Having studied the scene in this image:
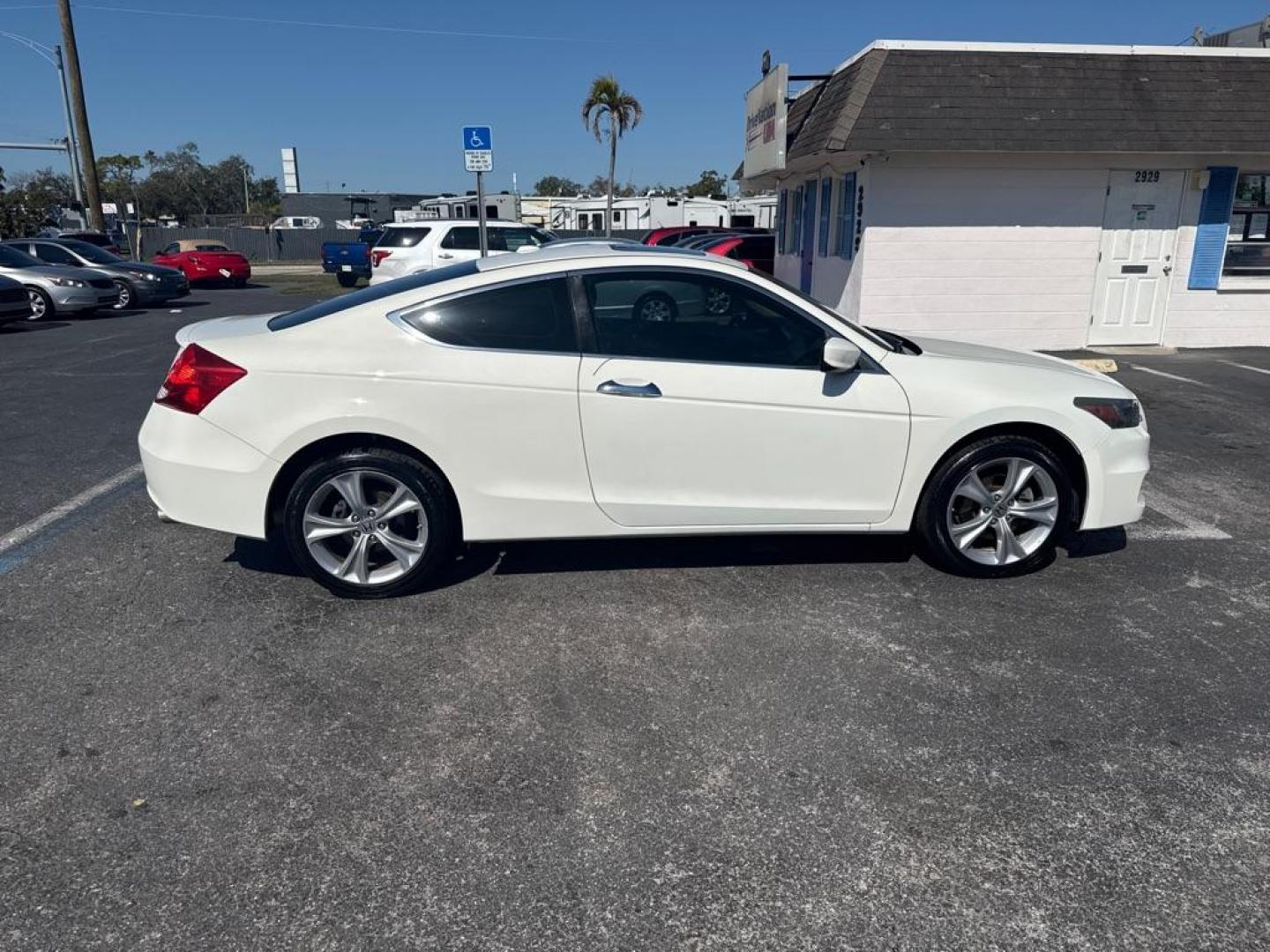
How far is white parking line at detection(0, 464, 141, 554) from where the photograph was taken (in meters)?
5.17

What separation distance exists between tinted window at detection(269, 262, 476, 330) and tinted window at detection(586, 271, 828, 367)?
702 millimetres

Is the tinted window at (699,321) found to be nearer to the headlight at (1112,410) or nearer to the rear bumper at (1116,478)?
the headlight at (1112,410)

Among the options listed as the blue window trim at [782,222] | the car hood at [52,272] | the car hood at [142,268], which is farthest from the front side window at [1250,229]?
the car hood at [142,268]

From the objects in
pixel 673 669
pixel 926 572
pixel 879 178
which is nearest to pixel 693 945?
pixel 673 669

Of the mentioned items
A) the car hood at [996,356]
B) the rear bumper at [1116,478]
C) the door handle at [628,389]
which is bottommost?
the rear bumper at [1116,478]

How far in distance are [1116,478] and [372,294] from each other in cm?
371

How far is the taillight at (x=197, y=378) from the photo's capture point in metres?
4.16

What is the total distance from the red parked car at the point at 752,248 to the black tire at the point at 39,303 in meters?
12.2

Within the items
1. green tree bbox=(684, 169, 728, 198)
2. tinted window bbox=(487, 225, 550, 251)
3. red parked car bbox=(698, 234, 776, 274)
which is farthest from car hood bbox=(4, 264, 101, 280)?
green tree bbox=(684, 169, 728, 198)

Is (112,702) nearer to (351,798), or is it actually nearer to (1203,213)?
(351,798)

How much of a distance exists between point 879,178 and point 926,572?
8.97m

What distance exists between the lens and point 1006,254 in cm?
1275

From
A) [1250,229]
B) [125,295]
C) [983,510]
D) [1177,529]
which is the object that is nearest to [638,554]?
[983,510]

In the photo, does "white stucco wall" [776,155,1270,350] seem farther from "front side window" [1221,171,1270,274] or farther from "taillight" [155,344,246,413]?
"taillight" [155,344,246,413]
